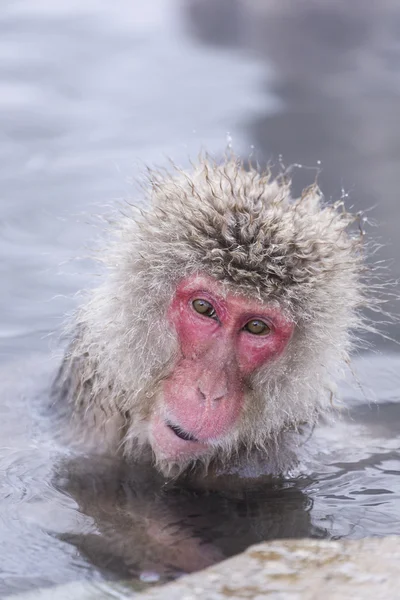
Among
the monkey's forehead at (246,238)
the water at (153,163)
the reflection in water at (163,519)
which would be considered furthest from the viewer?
the water at (153,163)

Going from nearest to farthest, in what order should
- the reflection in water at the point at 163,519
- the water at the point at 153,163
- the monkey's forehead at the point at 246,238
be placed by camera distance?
1. the reflection in water at the point at 163,519
2. the monkey's forehead at the point at 246,238
3. the water at the point at 153,163

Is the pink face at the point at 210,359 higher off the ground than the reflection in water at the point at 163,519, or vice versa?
the pink face at the point at 210,359

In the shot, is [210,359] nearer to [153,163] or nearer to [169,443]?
[169,443]

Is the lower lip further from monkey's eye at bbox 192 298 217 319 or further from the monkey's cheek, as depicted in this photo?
monkey's eye at bbox 192 298 217 319

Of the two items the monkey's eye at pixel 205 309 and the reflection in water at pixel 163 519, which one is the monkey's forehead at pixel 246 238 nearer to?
the monkey's eye at pixel 205 309

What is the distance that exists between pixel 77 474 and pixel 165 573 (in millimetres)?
898

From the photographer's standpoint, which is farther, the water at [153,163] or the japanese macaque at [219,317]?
the water at [153,163]

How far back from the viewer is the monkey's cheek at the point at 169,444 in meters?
3.71

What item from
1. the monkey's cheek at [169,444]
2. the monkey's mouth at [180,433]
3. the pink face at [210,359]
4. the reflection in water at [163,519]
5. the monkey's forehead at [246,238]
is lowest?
the reflection in water at [163,519]

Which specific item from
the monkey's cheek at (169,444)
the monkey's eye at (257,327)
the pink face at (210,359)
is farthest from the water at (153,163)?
the monkey's eye at (257,327)

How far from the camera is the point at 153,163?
16.8ft

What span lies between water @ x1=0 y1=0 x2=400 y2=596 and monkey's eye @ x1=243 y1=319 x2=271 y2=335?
0.72m

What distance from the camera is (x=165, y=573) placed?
337 centimetres

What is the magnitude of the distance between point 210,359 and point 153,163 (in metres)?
1.75
